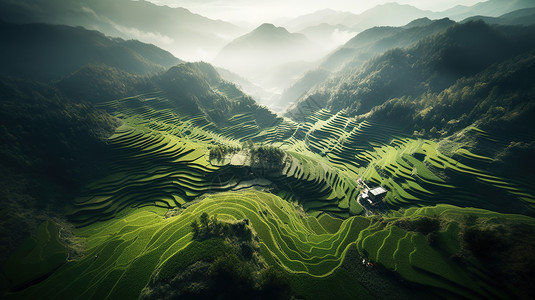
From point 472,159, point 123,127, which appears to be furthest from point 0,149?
point 472,159

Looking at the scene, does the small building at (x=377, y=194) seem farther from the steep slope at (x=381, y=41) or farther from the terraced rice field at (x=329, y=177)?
the steep slope at (x=381, y=41)

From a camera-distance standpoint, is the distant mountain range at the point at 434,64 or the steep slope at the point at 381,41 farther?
the steep slope at the point at 381,41

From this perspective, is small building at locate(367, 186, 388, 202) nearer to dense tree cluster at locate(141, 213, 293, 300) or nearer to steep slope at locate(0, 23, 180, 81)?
dense tree cluster at locate(141, 213, 293, 300)

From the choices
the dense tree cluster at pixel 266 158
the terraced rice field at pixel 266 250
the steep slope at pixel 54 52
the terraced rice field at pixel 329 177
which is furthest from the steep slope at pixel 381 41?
the steep slope at pixel 54 52

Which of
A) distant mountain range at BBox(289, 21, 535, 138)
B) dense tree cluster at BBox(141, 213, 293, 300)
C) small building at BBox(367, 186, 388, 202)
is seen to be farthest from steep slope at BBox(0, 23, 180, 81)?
small building at BBox(367, 186, 388, 202)

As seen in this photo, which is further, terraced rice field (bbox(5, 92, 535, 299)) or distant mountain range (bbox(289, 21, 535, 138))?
distant mountain range (bbox(289, 21, 535, 138))

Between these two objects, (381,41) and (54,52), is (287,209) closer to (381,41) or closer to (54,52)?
(54,52)
